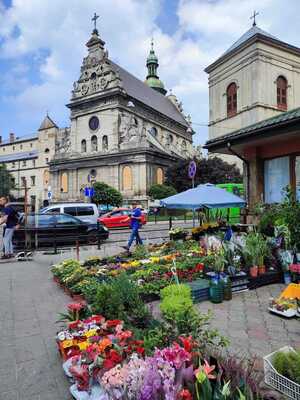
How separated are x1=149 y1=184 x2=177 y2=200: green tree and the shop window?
33.7 m

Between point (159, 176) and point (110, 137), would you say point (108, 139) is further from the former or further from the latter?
point (159, 176)

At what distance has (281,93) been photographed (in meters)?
36.5

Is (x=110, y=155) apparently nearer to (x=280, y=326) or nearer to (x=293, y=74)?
(x=293, y=74)

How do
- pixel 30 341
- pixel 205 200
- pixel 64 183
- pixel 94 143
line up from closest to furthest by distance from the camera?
1. pixel 30 341
2. pixel 205 200
3. pixel 94 143
4. pixel 64 183

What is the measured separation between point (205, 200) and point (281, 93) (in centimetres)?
3253

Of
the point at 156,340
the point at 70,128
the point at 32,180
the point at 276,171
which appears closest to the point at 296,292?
the point at 156,340

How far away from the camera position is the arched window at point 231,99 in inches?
1439

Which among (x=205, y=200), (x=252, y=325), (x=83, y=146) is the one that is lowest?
(x=252, y=325)

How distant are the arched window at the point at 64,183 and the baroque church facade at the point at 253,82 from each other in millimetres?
28047

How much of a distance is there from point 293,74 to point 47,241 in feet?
115

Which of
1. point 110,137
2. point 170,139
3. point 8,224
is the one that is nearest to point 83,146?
point 110,137

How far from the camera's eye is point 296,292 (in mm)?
4863

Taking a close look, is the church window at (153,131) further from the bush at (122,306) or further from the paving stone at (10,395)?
the paving stone at (10,395)

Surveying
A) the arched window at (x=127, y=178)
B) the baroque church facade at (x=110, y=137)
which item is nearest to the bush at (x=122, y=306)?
the baroque church facade at (x=110, y=137)
